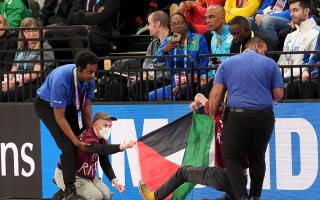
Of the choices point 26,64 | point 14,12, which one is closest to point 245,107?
point 26,64

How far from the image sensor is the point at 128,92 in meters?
12.0

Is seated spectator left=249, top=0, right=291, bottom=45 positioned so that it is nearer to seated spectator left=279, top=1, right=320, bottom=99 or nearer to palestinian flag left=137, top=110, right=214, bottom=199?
seated spectator left=279, top=1, right=320, bottom=99

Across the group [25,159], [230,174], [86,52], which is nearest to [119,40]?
[25,159]

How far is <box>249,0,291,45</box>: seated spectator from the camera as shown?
12008mm

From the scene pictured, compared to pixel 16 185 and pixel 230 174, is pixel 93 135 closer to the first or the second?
pixel 230 174

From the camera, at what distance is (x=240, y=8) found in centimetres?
1280

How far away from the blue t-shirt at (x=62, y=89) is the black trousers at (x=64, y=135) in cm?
11

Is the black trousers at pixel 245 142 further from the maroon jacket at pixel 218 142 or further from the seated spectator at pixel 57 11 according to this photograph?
the seated spectator at pixel 57 11

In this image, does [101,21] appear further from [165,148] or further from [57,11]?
[165,148]

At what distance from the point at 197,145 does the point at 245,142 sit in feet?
4.25

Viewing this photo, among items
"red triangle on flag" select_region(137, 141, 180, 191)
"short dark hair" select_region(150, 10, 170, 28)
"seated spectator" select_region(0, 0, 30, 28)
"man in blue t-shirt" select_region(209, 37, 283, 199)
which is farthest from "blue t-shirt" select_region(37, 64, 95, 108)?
"seated spectator" select_region(0, 0, 30, 28)

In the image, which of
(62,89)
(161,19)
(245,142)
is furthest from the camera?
(161,19)

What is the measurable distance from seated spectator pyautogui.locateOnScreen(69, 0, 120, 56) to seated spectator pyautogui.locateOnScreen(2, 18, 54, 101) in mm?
1364

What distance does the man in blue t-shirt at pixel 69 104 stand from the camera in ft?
33.8
